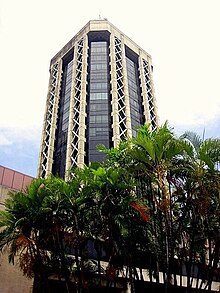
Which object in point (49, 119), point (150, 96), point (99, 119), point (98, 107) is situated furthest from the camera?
point (150, 96)

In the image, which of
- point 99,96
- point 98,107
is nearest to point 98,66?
point 99,96

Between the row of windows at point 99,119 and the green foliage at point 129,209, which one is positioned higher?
the row of windows at point 99,119

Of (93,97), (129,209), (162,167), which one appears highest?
(93,97)

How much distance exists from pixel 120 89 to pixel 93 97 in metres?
4.69

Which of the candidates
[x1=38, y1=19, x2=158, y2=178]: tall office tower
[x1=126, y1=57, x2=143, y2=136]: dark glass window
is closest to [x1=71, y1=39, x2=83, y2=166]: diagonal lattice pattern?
[x1=38, y1=19, x2=158, y2=178]: tall office tower

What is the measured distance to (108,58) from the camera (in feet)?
184

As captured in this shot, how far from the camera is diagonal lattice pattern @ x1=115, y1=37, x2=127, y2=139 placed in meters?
48.4

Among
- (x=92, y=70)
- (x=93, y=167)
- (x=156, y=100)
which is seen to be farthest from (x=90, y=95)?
(x=93, y=167)

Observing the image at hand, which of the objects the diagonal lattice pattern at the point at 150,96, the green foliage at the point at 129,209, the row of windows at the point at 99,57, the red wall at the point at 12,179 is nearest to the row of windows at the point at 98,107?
the diagonal lattice pattern at the point at 150,96

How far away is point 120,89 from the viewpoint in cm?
5241

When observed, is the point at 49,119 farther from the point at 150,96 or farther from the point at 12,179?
the point at 12,179

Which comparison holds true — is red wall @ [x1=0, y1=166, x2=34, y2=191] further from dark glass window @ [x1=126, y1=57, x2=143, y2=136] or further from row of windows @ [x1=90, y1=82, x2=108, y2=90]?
row of windows @ [x1=90, y1=82, x2=108, y2=90]

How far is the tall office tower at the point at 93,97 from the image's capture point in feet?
155

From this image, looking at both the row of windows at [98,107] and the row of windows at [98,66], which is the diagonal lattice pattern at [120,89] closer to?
the row of windows at [98,66]
